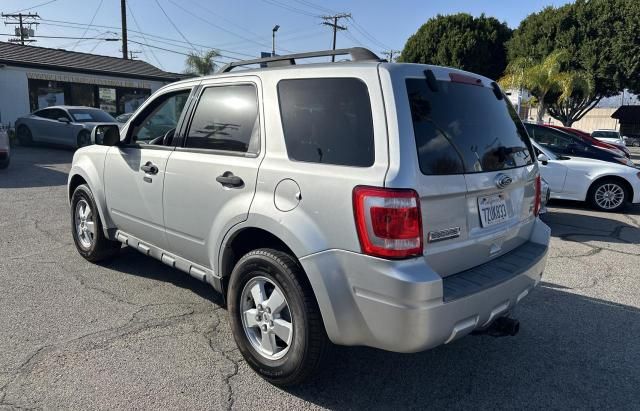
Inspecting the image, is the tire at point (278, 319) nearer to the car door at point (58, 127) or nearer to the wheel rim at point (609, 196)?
the wheel rim at point (609, 196)

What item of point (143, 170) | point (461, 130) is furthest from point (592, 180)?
point (143, 170)

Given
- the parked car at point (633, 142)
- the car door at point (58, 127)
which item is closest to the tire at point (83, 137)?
the car door at point (58, 127)

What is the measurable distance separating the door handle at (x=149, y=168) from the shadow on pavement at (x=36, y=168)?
721 cm

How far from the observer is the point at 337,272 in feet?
8.24

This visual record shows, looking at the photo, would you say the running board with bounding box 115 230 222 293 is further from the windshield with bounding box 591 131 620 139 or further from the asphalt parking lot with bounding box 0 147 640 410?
the windshield with bounding box 591 131 620 139

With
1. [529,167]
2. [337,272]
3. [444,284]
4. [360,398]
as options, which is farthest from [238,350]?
[529,167]

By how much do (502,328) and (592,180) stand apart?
23.5 feet

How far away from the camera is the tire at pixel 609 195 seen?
8984mm

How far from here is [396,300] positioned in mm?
2355

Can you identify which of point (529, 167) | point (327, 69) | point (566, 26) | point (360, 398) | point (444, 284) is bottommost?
point (360, 398)

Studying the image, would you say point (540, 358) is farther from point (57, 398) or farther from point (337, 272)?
point (57, 398)

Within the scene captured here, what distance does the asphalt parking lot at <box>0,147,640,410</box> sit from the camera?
2871 millimetres

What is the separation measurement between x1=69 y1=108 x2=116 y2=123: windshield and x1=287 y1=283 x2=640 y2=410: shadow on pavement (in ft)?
49.6

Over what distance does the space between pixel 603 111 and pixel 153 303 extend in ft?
177
